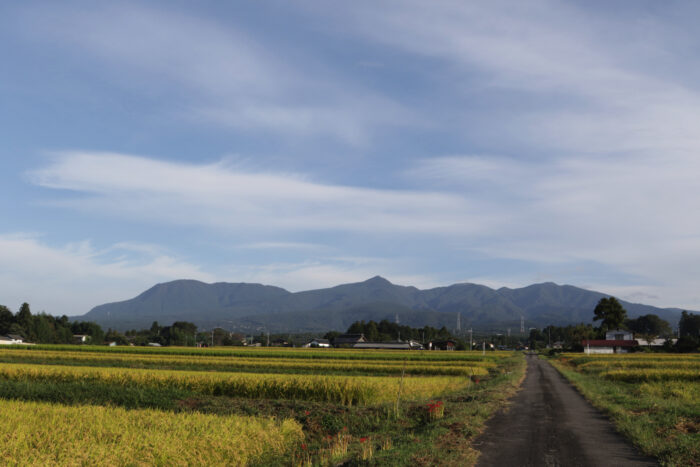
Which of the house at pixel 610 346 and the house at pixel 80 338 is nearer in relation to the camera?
the house at pixel 610 346

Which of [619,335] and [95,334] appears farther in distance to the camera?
[95,334]

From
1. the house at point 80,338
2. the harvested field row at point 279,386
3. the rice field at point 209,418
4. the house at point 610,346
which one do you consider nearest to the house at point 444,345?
the house at point 610,346

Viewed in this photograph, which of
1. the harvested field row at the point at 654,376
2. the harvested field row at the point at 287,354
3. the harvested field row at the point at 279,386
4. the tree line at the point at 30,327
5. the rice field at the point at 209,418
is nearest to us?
the rice field at the point at 209,418

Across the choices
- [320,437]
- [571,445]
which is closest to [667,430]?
[571,445]

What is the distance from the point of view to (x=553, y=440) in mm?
16938

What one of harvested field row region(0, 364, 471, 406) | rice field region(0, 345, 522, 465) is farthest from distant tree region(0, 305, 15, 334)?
harvested field row region(0, 364, 471, 406)

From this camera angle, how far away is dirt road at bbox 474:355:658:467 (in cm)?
1420

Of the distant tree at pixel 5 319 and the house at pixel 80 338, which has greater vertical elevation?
the distant tree at pixel 5 319

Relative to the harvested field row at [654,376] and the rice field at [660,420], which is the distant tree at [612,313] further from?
the rice field at [660,420]

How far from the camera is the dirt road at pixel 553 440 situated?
1420 centimetres

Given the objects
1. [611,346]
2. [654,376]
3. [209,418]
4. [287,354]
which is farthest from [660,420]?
[611,346]

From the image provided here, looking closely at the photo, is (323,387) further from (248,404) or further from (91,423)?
(91,423)

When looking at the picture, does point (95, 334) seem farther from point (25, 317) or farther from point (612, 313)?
point (612, 313)

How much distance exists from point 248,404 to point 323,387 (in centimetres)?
612
